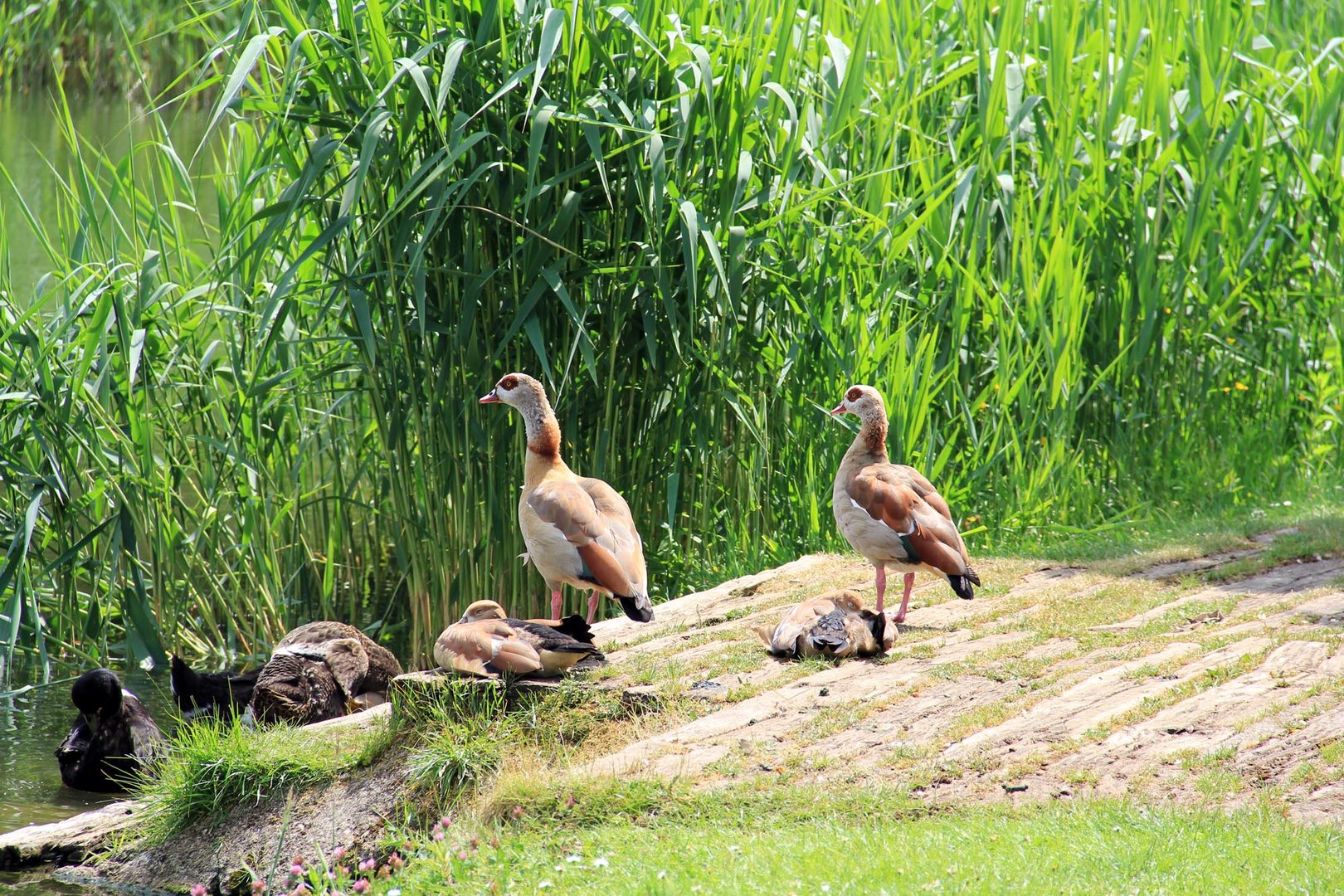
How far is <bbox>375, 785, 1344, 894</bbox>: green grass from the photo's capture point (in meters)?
3.76

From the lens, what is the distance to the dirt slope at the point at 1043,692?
4531mm

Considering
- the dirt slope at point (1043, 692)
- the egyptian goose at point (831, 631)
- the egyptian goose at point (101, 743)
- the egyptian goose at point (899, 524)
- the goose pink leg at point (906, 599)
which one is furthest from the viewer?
the egyptian goose at point (101, 743)

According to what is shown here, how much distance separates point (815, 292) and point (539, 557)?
97.0 inches

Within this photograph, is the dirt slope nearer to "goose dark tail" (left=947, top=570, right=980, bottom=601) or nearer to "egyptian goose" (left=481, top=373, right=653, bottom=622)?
"goose dark tail" (left=947, top=570, right=980, bottom=601)

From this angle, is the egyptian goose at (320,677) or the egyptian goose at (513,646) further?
the egyptian goose at (320,677)

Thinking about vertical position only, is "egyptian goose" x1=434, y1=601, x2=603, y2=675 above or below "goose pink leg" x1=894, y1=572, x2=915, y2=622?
above

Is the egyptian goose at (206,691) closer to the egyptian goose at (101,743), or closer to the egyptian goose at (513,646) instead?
the egyptian goose at (101,743)

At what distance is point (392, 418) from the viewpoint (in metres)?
7.05

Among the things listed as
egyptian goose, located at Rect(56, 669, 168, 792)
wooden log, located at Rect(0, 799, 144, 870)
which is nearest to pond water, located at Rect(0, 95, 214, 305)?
egyptian goose, located at Rect(56, 669, 168, 792)

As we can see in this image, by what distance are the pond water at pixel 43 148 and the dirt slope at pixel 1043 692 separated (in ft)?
33.1

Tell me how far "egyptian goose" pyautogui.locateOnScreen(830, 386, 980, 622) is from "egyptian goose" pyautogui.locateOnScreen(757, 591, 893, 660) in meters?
0.26

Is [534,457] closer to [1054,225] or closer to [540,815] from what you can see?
[540,815]

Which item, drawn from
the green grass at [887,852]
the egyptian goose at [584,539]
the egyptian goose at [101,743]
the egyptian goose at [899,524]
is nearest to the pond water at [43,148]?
the egyptian goose at [101,743]

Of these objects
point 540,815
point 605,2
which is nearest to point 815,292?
point 605,2
